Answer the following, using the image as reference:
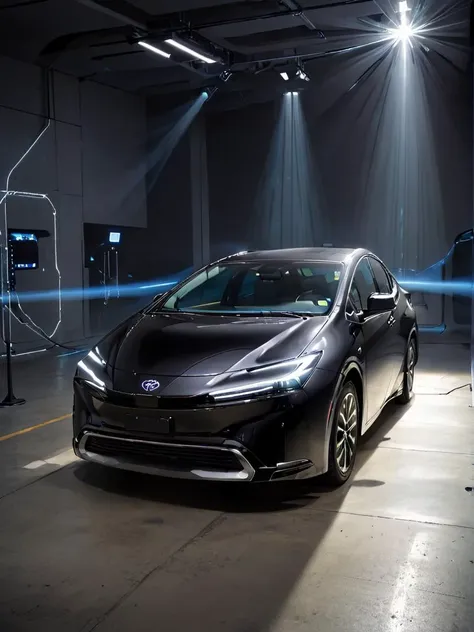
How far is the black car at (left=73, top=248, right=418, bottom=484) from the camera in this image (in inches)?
127

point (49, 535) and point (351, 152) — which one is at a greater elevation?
point (351, 152)

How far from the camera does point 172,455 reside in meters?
3.31

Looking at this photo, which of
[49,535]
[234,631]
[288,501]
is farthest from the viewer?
[288,501]

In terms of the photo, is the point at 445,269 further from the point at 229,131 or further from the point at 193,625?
the point at 193,625

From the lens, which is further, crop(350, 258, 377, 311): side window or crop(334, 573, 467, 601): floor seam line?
crop(350, 258, 377, 311): side window

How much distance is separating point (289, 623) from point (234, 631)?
21cm

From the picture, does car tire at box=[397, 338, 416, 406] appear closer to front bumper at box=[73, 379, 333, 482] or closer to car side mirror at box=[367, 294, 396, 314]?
car side mirror at box=[367, 294, 396, 314]

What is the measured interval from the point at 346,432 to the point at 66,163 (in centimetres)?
814

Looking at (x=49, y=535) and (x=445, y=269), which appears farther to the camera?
(x=445, y=269)

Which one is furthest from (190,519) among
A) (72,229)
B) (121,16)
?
(72,229)

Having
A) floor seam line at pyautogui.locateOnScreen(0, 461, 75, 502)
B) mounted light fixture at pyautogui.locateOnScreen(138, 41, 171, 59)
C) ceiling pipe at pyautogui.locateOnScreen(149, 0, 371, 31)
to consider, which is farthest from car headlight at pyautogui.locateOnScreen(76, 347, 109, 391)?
mounted light fixture at pyautogui.locateOnScreen(138, 41, 171, 59)

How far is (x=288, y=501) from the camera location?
3.54 meters

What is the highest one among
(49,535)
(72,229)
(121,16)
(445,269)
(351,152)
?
(121,16)

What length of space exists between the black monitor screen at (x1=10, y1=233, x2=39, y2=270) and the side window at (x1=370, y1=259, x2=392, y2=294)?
533 centimetres
